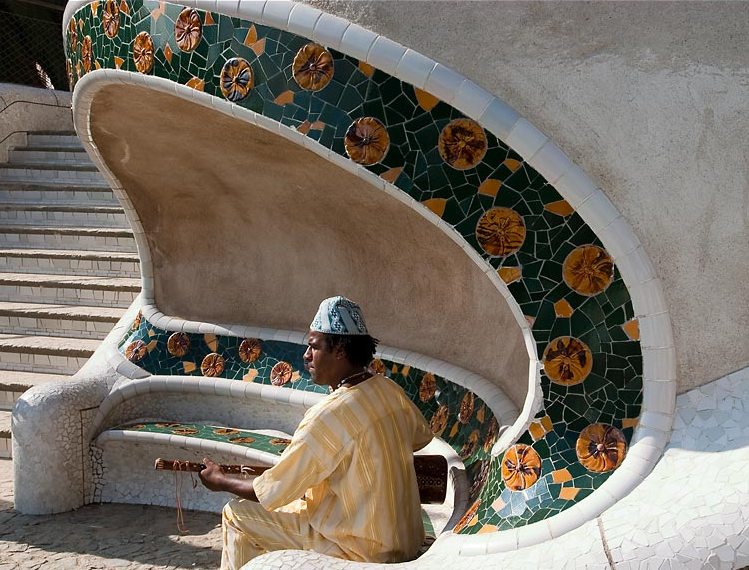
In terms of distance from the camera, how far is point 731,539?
253 centimetres

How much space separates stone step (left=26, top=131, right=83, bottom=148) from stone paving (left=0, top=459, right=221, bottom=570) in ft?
17.8

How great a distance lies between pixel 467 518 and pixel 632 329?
84 centimetres

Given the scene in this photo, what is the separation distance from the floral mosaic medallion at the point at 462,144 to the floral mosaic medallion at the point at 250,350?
2265 mm

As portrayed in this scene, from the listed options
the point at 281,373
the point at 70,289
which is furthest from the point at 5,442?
the point at 281,373

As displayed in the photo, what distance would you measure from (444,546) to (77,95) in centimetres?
277

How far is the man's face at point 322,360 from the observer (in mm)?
2877

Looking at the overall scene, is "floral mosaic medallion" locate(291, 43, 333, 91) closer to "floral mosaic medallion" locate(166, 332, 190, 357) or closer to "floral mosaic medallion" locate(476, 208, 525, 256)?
"floral mosaic medallion" locate(476, 208, 525, 256)

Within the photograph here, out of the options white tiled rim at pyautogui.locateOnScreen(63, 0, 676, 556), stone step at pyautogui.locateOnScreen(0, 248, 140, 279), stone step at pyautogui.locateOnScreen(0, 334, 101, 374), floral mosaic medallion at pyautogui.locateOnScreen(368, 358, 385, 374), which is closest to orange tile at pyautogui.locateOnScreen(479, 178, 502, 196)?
white tiled rim at pyautogui.locateOnScreen(63, 0, 676, 556)

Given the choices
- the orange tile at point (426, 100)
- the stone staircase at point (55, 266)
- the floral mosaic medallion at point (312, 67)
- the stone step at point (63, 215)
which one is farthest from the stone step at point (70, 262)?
the orange tile at point (426, 100)

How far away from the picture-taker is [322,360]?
2879mm

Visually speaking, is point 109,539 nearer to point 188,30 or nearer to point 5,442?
point 5,442

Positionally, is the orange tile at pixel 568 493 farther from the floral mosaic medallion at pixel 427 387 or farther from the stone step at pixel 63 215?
the stone step at pixel 63 215

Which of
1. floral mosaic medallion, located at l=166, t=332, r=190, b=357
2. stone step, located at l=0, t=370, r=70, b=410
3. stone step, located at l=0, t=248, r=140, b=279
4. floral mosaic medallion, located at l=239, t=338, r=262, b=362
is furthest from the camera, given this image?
stone step, located at l=0, t=248, r=140, b=279

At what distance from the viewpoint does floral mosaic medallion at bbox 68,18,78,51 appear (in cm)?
417
